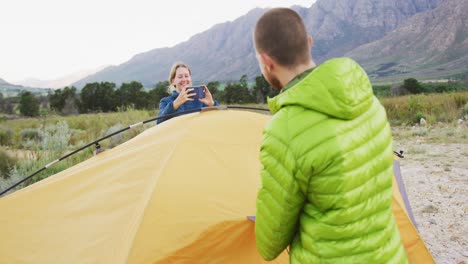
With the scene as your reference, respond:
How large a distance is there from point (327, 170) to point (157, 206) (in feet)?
4.02

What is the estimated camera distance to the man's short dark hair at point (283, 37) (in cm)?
156

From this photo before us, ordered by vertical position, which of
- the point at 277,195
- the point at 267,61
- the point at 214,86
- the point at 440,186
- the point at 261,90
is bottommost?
the point at 261,90

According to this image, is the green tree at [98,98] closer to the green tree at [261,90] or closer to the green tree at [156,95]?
the green tree at [156,95]

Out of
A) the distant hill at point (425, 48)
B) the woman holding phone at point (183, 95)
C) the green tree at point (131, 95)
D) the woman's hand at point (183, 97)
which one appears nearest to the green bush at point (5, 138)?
the woman holding phone at point (183, 95)

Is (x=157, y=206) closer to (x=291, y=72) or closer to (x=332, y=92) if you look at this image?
(x=291, y=72)

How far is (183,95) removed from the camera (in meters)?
3.79

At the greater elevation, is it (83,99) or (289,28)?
(289,28)

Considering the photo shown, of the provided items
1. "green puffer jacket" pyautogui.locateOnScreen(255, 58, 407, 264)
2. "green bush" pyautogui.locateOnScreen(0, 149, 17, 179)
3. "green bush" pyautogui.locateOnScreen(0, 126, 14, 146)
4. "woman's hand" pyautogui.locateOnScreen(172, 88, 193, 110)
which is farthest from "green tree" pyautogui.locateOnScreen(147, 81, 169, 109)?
"green puffer jacket" pyautogui.locateOnScreen(255, 58, 407, 264)

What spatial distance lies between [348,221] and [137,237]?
122 cm

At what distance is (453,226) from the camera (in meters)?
4.62

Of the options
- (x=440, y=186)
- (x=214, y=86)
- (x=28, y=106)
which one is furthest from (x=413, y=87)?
(x=28, y=106)

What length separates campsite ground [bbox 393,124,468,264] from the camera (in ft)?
14.0

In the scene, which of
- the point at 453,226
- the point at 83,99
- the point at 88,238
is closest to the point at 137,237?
the point at 88,238

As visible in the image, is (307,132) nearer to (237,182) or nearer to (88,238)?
(237,182)
